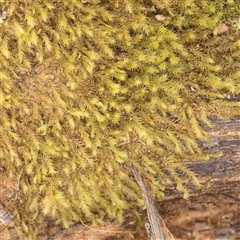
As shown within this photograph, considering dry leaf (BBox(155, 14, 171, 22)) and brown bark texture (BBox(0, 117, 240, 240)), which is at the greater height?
dry leaf (BBox(155, 14, 171, 22))

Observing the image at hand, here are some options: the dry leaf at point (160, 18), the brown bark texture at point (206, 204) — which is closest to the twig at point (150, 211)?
the brown bark texture at point (206, 204)

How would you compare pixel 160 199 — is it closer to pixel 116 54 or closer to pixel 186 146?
pixel 186 146

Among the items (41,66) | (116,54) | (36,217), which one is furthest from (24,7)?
→ (36,217)

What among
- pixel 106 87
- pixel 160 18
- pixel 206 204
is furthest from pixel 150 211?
pixel 160 18

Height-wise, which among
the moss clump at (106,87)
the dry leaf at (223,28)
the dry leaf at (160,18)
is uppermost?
the dry leaf at (223,28)

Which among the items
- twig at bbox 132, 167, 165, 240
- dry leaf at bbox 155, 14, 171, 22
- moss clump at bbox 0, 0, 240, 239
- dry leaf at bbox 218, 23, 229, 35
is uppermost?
dry leaf at bbox 218, 23, 229, 35

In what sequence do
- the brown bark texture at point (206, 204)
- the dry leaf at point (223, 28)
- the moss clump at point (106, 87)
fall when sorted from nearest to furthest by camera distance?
1. the moss clump at point (106, 87)
2. the dry leaf at point (223, 28)
3. the brown bark texture at point (206, 204)

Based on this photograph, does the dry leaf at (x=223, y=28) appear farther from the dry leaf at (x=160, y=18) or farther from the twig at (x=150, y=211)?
the twig at (x=150, y=211)

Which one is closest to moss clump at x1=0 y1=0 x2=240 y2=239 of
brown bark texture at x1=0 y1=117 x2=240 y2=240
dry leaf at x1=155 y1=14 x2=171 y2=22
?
dry leaf at x1=155 y1=14 x2=171 y2=22

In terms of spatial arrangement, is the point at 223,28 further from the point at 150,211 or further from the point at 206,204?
the point at 206,204

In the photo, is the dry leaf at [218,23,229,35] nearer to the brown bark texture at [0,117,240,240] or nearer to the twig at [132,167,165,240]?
the brown bark texture at [0,117,240,240]
